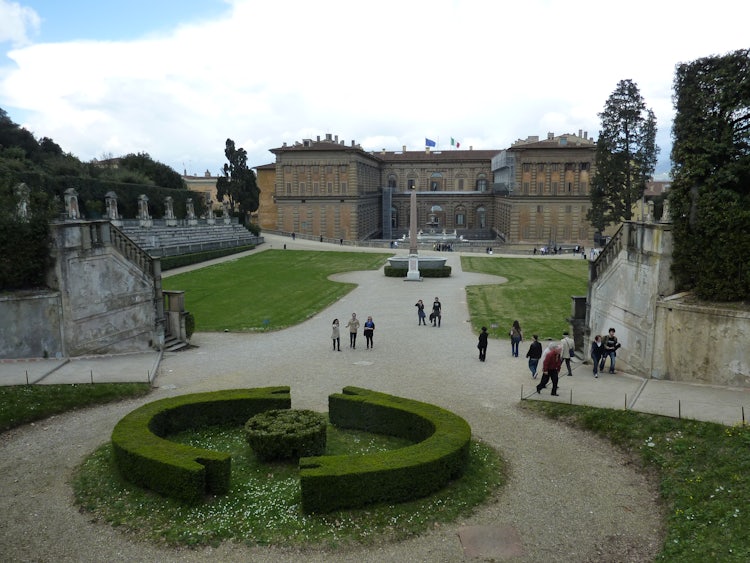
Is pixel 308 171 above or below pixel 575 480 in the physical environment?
above

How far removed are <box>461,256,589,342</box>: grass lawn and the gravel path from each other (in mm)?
3337

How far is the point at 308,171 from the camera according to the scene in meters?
79.6

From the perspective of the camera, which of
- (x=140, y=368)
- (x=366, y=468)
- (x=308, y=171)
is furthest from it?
(x=308, y=171)

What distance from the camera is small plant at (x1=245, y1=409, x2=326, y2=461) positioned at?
1129 centimetres

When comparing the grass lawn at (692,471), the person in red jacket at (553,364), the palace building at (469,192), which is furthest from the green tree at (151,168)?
the grass lawn at (692,471)

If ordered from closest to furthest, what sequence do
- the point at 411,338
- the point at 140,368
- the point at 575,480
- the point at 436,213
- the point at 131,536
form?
1. the point at 131,536
2. the point at 575,480
3. the point at 140,368
4. the point at 411,338
5. the point at 436,213

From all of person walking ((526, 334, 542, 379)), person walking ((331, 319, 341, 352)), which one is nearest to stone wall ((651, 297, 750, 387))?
person walking ((526, 334, 542, 379))

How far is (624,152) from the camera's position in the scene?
1891 inches

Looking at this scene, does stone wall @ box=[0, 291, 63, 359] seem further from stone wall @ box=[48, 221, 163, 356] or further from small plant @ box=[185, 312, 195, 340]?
small plant @ box=[185, 312, 195, 340]

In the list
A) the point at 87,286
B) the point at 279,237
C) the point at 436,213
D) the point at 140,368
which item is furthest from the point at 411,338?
the point at 436,213

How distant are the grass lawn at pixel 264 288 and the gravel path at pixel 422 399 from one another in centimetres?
339

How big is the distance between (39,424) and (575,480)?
482 inches

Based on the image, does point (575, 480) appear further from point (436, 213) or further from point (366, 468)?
point (436, 213)

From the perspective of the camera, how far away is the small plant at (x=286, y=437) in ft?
37.0
